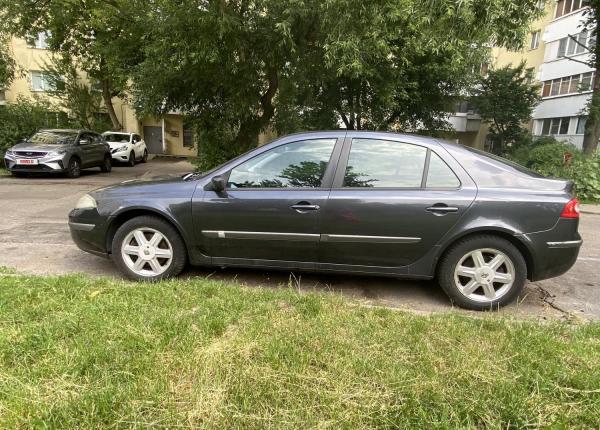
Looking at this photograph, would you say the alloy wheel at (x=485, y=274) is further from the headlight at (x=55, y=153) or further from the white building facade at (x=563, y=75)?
the white building facade at (x=563, y=75)

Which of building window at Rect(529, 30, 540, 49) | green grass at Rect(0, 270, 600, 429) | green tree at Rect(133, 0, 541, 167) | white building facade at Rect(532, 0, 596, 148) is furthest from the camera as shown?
building window at Rect(529, 30, 540, 49)

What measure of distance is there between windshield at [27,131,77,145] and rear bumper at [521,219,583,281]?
14417 mm

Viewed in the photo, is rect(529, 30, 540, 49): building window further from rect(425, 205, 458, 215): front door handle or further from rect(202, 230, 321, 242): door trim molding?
rect(202, 230, 321, 242): door trim molding

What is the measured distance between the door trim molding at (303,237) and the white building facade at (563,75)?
3031 cm

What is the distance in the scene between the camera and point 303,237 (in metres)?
3.90

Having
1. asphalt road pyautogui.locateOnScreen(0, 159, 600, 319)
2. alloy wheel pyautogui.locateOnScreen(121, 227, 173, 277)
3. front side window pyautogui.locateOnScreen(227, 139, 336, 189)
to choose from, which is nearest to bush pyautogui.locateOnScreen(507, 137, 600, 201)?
asphalt road pyautogui.locateOnScreen(0, 159, 600, 319)

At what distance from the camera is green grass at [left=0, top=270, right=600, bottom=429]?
2.14 metres

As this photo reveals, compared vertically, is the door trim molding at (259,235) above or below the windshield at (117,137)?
below

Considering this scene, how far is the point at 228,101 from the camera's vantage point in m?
12.2

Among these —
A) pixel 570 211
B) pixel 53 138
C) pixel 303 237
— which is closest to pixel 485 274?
pixel 570 211

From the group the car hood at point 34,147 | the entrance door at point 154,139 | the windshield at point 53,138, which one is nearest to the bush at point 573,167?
the car hood at point 34,147

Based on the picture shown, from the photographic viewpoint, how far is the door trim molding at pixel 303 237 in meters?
3.79

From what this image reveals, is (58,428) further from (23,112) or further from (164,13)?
(23,112)

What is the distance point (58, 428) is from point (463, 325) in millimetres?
2647
